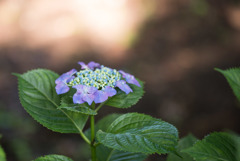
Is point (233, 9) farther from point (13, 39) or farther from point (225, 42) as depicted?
point (13, 39)

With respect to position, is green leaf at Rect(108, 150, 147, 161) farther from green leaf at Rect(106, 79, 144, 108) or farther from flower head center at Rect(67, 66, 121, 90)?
flower head center at Rect(67, 66, 121, 90)

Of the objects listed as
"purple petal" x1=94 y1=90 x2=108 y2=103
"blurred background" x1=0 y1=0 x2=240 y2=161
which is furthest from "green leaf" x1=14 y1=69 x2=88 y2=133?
"blurred background" x1=0 y1=0 x2=240 y2=161

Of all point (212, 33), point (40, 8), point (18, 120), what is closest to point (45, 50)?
point (40, 8)

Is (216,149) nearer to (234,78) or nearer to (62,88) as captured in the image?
(234,78)

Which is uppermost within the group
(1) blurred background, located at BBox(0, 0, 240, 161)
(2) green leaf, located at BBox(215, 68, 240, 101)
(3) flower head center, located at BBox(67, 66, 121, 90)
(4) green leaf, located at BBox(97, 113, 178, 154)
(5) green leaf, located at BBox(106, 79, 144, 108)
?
(2) green leaf, located at BBox(215, 68, 240, 101)

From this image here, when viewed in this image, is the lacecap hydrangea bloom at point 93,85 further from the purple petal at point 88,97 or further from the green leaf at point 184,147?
the green leaf at point 184,147

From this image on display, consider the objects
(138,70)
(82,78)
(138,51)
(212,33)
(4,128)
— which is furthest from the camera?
(212,33)

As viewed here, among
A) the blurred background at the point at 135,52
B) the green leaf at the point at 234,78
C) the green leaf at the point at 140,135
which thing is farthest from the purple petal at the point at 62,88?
the blurred background at the point at 135,52
